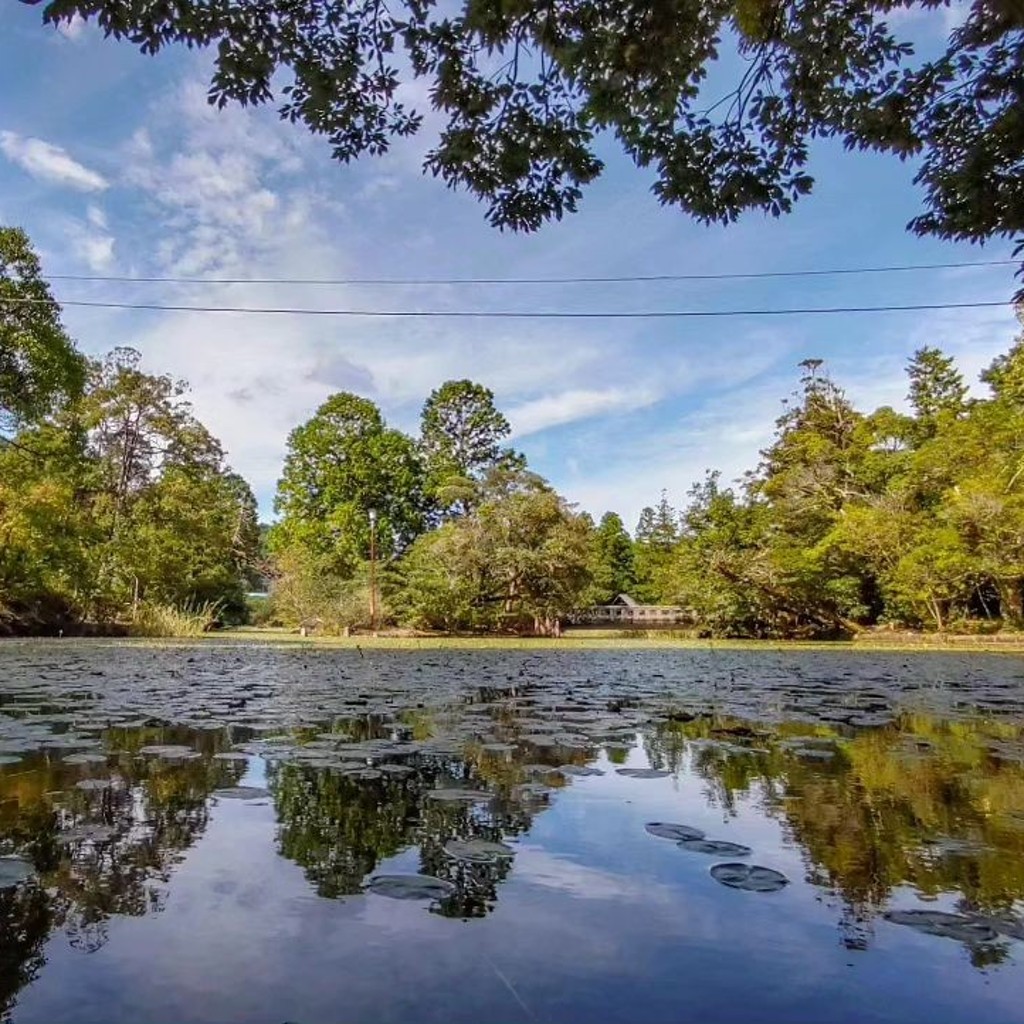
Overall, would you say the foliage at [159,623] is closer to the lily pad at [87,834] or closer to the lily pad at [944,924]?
the lily pad at [87,834]

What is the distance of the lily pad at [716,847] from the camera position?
1.56 meters

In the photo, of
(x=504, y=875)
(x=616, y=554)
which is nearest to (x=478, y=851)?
(x=504, y=875)

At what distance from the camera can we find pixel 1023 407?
18.5 metres

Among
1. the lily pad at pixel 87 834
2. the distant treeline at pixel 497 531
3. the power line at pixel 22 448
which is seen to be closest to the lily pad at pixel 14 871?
the lily pad at pixel 87 834

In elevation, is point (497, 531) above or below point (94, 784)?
above

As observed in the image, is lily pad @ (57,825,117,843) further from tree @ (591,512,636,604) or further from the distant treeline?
tree @ (591,512,636,604)

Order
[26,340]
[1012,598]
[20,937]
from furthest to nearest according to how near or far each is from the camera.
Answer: [1012,598] → [26,340] → [20,937]

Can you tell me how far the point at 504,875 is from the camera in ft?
4.58

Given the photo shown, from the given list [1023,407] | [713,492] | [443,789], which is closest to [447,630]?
[713,492]

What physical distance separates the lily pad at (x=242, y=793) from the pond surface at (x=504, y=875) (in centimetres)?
1

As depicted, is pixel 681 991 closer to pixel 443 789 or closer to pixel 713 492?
pixel 443 789

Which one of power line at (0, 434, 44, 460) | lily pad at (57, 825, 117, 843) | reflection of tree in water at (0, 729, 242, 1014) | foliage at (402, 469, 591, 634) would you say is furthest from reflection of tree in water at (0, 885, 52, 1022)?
foliage at (402, 469, 591, 634)

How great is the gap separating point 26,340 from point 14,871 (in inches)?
658

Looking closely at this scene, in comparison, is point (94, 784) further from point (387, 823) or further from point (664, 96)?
point (664, 96)
